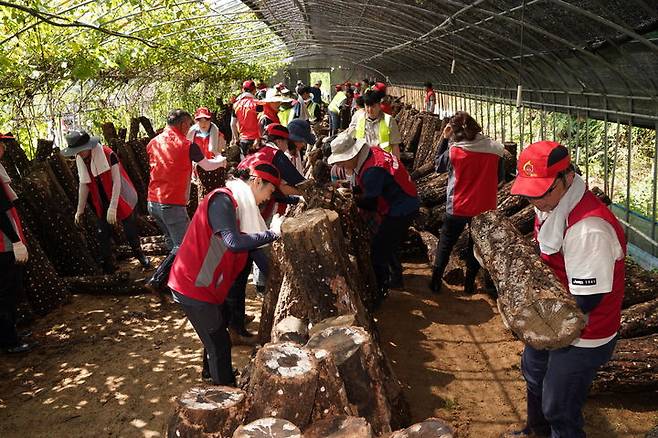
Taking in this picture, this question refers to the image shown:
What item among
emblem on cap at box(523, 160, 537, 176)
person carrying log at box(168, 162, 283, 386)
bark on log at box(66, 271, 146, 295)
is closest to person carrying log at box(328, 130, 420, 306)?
person carrying log at box(168, 162, 283, 386)

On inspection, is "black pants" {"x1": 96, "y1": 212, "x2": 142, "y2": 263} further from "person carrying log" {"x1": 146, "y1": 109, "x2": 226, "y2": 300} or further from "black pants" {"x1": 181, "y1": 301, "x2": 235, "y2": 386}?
"black pants" {"x1": 181, "y1": 301, "x2": 235, "y2": 386}

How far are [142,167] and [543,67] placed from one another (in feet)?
23.7

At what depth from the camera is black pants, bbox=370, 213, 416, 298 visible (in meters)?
5.54

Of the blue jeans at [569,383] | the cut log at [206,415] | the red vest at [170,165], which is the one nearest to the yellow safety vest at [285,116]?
the red vest at [170,165]

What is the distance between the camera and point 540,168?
2.73m

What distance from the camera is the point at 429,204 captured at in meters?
8.24

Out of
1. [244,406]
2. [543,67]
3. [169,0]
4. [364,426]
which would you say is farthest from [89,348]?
[543,67]

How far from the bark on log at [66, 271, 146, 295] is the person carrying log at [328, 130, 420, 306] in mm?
3100

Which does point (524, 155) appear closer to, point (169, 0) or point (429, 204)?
point (429, 204)

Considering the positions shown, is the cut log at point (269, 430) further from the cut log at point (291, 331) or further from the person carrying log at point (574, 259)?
the person carrying log at point (574, 259)

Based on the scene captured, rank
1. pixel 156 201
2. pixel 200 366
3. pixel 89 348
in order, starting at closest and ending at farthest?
pixel 200 366
pixel 89 348
pixel 156 201

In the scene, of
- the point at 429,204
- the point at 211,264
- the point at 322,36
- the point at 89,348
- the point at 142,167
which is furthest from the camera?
the point at 322,36

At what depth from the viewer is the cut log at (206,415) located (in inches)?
97.7

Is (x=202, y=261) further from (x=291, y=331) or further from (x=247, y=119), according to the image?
(x=247, y=119)
